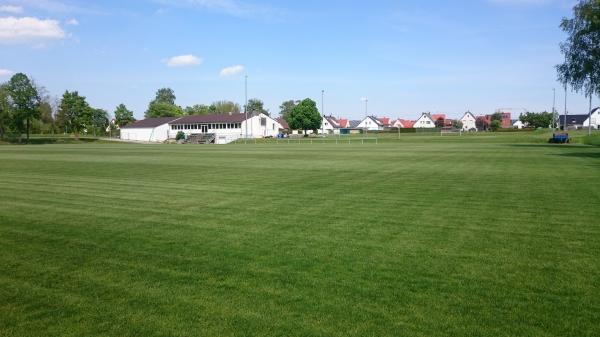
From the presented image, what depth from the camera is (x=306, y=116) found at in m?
107

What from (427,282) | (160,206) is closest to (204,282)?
(427,282)

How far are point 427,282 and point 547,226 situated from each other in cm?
450

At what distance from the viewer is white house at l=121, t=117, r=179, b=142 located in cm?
9956

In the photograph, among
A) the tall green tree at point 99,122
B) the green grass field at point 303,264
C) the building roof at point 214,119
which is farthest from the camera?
the tall green tree at point 99,122

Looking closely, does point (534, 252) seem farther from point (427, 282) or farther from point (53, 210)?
point (53, 210)

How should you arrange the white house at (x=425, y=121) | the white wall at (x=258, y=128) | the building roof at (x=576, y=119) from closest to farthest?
the white wall at (x=258, y=128), the building roof at (x=576, y=119), the white house at (x=425, y=121)

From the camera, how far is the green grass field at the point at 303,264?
4641mm

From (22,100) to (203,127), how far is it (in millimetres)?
34809

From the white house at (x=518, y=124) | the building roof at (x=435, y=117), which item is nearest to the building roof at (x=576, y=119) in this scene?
the white house at (x=518, y=124)

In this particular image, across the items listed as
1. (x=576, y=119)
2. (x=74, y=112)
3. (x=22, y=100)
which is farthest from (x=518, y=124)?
(x=22, y=100)

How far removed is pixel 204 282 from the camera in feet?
19.0

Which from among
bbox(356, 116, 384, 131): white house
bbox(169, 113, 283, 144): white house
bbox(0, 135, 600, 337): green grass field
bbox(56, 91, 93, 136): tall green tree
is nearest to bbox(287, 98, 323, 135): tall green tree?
bbox(169, 113, 283, 144): white house

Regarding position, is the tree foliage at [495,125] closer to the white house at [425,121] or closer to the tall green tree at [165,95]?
the white house at [425,121]

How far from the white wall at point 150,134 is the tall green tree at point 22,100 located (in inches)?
838
